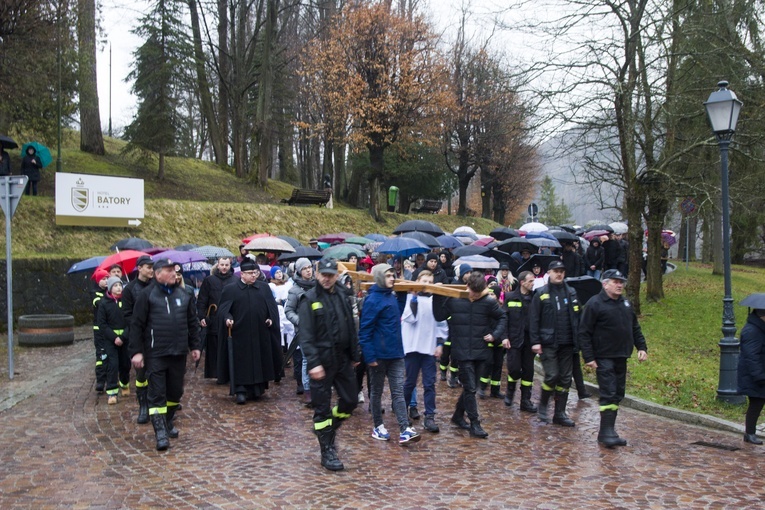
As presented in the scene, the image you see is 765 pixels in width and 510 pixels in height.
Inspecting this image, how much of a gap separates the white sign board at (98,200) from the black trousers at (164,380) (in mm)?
13564

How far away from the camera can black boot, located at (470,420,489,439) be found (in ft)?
26.7

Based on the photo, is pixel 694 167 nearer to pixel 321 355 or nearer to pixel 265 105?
pixel 321 355

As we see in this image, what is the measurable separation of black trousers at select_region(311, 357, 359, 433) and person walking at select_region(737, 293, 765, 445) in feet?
14.1

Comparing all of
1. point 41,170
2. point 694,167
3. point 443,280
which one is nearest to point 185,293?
point 443,280

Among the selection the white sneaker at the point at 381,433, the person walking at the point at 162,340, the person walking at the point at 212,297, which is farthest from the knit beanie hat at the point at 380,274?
the person walking at the point at 212,297

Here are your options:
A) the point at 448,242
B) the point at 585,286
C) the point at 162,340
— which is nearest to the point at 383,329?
the point at 162,340

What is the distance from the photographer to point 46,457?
7.16 meters

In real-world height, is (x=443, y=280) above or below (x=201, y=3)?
below

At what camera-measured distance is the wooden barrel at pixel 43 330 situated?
47.4 feet

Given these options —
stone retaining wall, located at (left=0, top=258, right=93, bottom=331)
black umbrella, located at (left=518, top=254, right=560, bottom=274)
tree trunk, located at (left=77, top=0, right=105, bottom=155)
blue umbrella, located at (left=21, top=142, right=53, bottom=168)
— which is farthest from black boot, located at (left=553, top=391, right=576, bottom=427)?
blue umbrella, located at (left=21, top=142, right=53, bottom=168)

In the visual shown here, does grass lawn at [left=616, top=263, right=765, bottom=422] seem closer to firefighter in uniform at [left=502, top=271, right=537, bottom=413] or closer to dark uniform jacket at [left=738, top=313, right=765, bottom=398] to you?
dark uniform jacket at [left=738, top=313, right=765, bottom=398]

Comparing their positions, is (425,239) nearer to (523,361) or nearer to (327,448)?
(523,361)

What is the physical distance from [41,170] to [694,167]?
1983 cm

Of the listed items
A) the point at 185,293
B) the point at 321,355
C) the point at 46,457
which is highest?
the point at 185,293
